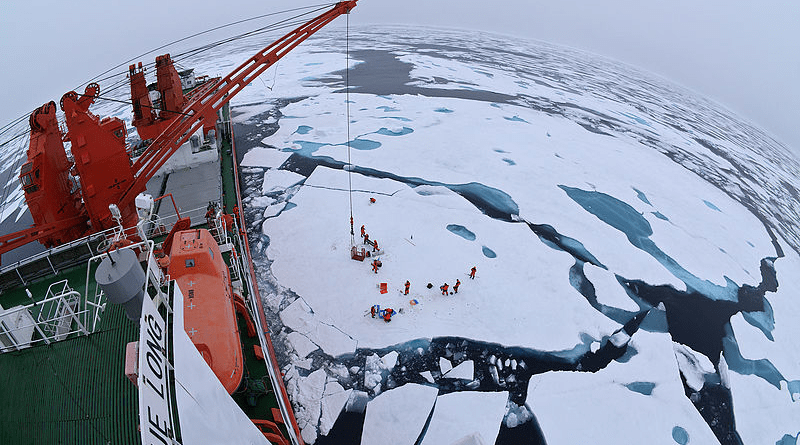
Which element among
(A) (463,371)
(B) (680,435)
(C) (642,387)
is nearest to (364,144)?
(A) (463,371)

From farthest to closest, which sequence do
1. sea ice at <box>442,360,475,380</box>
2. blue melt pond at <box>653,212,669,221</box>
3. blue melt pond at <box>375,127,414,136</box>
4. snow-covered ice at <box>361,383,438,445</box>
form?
blue melt pond at <box>375,127,414,136</box>, blue melt pond at <box>653,212,669,221</box>, sea ice at <box>442,360,475,380</box>, snow-covered ice at <box>361,383,438,445</box>

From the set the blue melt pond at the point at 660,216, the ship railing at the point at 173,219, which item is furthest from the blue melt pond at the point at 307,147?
the blue melt pond at the point at 660,216

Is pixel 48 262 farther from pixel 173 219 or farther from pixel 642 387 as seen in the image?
pixel 642 387

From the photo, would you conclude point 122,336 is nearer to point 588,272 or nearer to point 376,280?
point 376,280

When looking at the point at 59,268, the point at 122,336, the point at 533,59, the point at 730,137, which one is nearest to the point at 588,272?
the point at 122,336

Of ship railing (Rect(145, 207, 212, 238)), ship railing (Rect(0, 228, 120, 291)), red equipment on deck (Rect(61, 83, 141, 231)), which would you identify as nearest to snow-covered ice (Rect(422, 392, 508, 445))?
Result: ship railing (Rect(0, 228, 120, 291))

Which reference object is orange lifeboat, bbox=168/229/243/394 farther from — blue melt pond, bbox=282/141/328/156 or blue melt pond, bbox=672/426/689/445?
blue melt pond, bbox=282/141/328/156
